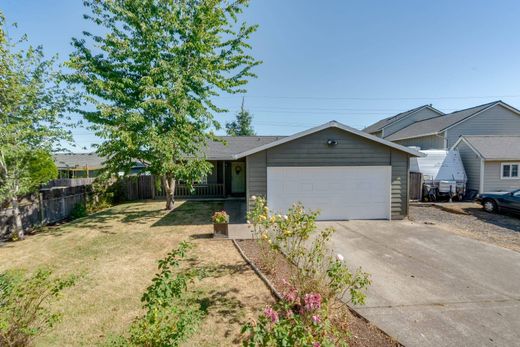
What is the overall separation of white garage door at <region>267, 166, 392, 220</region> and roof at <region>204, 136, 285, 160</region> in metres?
5.17

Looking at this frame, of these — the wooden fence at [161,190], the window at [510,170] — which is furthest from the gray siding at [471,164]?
the wooden fence at [161,190]

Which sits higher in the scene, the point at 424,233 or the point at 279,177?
the point at 279,177

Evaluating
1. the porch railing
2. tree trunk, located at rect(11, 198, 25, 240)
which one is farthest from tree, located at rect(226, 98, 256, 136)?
tree trunk, located at rect(11, 198, 25, 240)

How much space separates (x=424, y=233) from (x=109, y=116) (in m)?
12.4

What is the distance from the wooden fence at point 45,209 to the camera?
7.79 m

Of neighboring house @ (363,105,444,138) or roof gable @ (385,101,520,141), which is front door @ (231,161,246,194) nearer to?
roof gable @ (385,101,520,141)

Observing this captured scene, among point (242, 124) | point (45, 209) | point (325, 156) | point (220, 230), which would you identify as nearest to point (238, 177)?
point (325, 156)

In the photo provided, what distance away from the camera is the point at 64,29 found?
9719 mm

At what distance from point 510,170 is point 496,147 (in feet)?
4.92

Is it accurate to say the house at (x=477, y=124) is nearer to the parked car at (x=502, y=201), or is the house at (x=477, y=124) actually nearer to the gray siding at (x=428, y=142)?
the gray siding at (x=428, y=142)

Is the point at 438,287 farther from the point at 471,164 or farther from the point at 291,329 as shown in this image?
the point at 471,164

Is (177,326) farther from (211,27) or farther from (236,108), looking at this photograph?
(236,108)

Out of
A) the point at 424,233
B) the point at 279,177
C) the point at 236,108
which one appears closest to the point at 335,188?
the point at 279,177

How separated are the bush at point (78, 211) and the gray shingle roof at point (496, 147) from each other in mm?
21305
